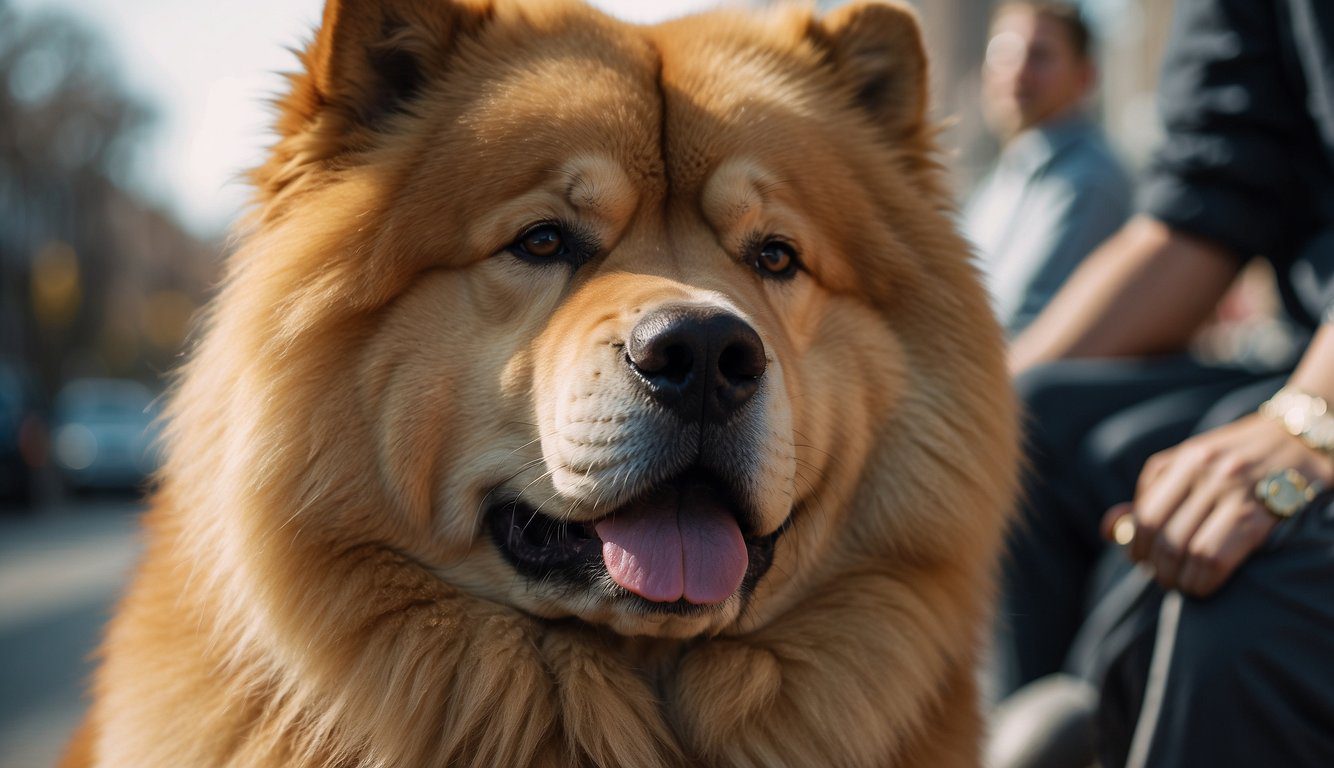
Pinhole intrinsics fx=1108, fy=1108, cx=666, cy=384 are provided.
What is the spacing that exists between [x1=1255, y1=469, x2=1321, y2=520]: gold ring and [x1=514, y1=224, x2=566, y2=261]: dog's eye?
1.50m

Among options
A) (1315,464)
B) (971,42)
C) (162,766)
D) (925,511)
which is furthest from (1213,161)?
(971,42)

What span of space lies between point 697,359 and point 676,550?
0.40 metres

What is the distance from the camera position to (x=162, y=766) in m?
2.18

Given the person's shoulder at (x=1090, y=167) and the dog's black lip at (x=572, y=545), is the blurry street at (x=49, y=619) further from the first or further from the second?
the person's shoulder at (x=1090, y=167)

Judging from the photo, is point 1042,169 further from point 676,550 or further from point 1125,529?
point 676,550

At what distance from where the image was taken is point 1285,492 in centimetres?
206

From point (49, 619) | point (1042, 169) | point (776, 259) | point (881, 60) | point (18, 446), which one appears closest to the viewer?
point (776, 259)

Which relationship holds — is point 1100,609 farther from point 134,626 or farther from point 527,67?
point 134,626

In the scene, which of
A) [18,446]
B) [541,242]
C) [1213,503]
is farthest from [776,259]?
[18,446]

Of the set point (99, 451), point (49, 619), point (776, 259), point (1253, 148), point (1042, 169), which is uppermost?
point (1253, 148)

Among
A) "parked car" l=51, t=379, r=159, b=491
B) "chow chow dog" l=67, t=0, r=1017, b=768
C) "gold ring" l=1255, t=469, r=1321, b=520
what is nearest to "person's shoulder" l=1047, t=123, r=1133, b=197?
"chow chow dog" l=67, t=0, r=1017, b=768

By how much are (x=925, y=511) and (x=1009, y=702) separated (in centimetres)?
77

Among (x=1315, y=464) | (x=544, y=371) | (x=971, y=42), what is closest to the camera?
(x=1315, y=464)

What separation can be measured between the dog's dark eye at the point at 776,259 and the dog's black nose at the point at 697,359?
0.54 metres
